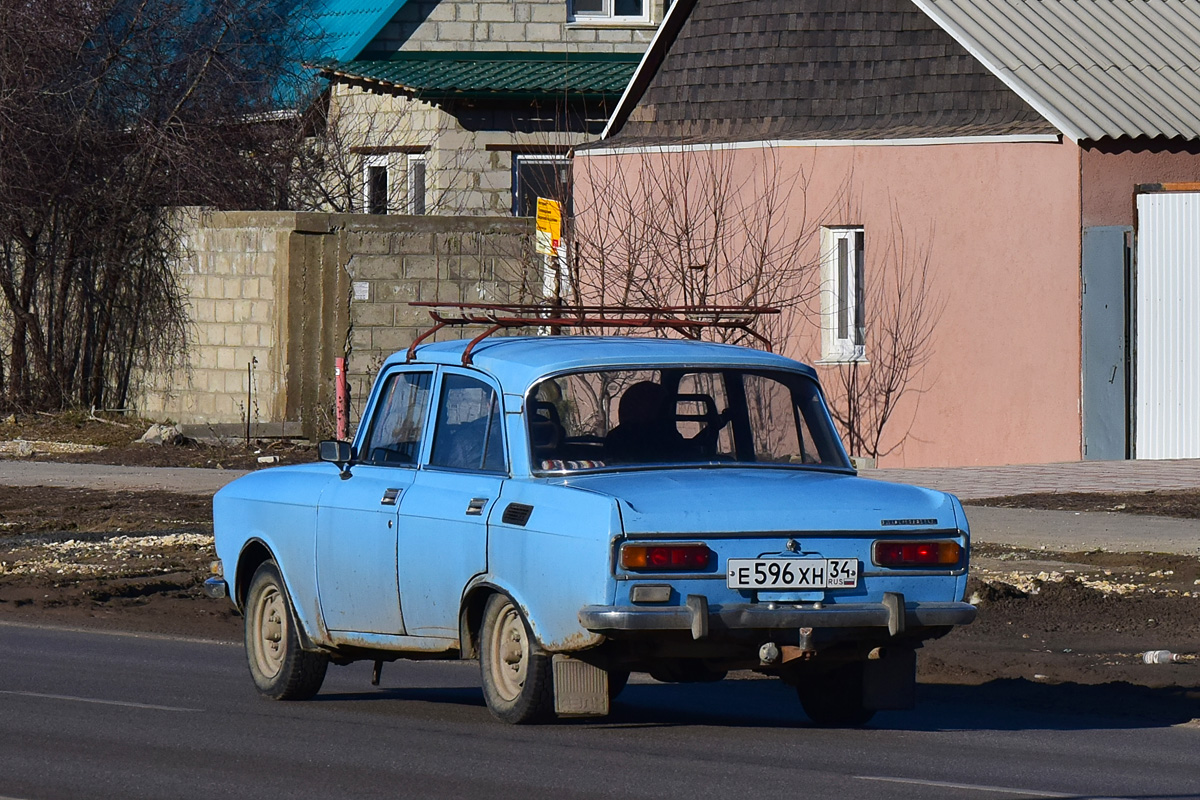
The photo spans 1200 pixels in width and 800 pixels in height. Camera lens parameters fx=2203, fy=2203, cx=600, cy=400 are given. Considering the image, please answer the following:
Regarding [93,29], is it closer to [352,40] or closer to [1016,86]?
[352,40]

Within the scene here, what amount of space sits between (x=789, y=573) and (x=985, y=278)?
13967 millimetres

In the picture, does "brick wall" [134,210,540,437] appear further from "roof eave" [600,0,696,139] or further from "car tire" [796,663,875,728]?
"car tire" [796,663,875,728]

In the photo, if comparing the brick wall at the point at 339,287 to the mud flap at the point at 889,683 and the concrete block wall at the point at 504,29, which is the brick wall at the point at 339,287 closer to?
the concrete block wall at the point at 504,29

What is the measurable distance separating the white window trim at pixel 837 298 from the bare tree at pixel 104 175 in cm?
782

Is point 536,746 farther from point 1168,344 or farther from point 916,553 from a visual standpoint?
point 1168,344

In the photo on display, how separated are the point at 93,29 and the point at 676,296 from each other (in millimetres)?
8800

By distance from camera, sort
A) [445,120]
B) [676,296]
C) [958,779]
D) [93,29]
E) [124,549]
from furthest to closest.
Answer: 1. [445,120]
2. [93,29]
3. [676,296]
4. [124,549]
5. [958,779]

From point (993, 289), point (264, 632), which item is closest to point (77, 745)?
point (264, 632)

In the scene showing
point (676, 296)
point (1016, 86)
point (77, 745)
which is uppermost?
point (1016, 86)

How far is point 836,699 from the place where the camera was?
358 inches

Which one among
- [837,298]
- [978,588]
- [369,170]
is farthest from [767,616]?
[369,170]

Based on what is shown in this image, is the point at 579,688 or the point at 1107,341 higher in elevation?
the point at 1107,341

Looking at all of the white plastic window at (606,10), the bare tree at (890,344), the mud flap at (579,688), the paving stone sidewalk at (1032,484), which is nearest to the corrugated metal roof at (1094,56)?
the bare tree at (890,344)

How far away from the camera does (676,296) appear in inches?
909
